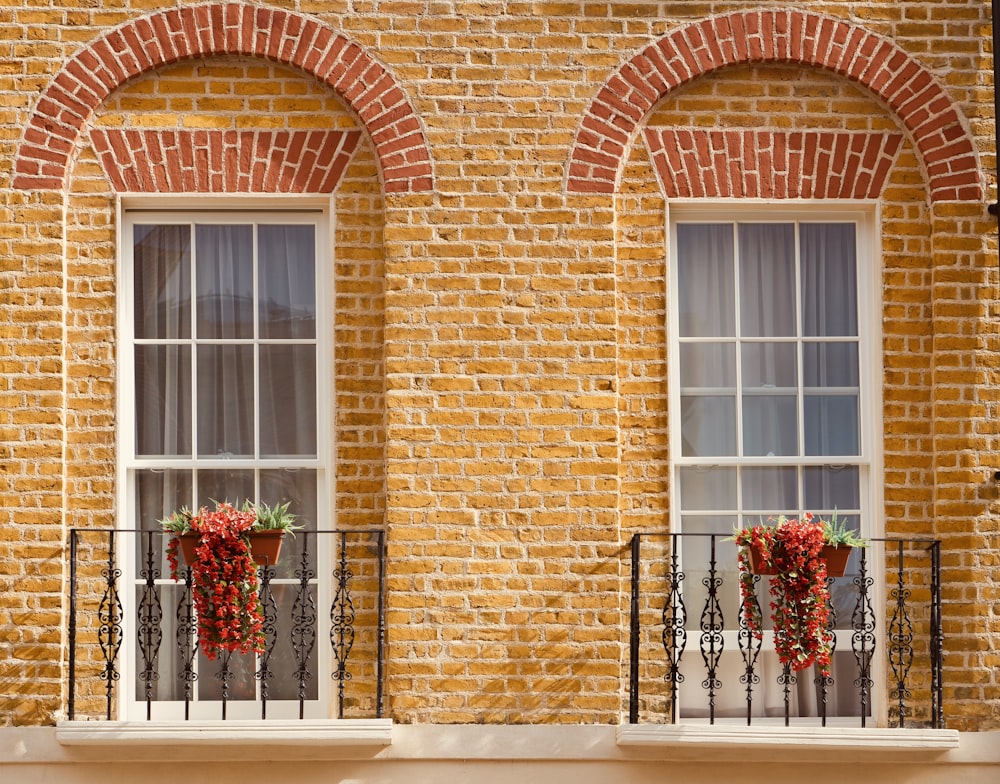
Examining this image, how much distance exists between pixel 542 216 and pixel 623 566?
2.03 m

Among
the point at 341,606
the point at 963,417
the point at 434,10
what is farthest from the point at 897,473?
the point at 434,10

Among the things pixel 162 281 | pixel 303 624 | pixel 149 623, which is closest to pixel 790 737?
pixel 303 624

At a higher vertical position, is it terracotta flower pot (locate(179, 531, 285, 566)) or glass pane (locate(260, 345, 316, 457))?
glass pane (locate(260, 345, 316, 457))

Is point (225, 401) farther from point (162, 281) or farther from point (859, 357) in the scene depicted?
point (859, 357)

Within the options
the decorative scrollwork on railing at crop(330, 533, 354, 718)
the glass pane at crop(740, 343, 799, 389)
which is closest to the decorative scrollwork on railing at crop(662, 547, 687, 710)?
the glass pane at crop(740, 343, 799, 389)

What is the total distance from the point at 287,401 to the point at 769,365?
9.30ft

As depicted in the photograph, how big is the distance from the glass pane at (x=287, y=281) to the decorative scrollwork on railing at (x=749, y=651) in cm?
296

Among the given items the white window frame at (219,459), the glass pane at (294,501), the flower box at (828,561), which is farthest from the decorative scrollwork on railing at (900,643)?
the glass pane at (294,501)

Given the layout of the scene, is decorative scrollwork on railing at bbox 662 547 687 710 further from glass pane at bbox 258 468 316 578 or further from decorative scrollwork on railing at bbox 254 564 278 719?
decorative scrollwork on railing at bbox 254 564 278 719

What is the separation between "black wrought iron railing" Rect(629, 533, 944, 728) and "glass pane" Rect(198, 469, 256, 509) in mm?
2241

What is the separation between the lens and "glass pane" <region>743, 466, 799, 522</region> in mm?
7891

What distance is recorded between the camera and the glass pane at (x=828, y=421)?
793 centimetres

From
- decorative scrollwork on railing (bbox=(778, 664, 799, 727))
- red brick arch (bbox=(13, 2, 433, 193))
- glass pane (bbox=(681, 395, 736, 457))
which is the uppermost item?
red brick arch (bbox=(13, 2, 433, 193))

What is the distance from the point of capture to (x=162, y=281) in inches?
308
